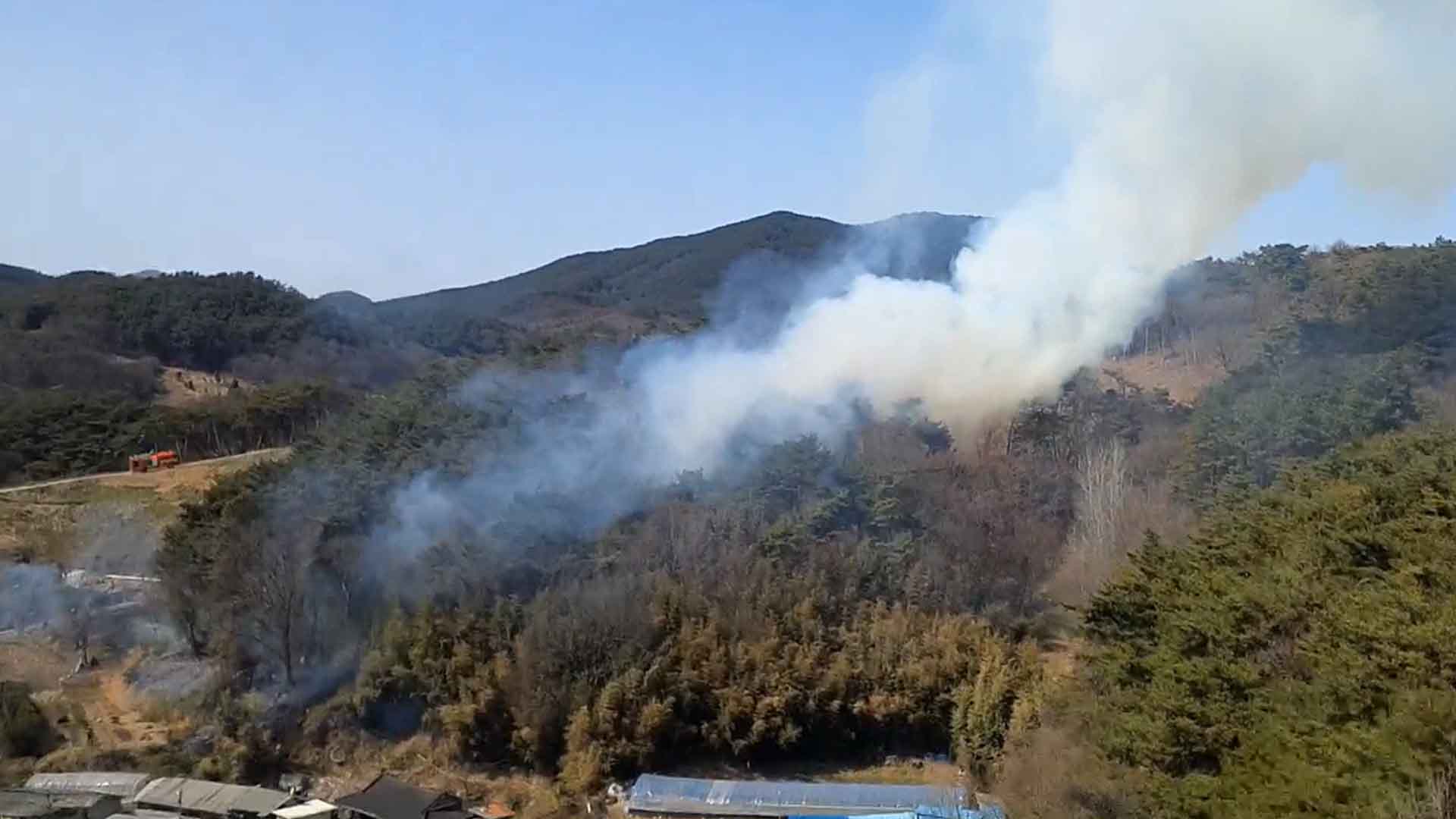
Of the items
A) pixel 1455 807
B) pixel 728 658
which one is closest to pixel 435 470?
pixel 728 658

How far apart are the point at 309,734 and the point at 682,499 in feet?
34.2

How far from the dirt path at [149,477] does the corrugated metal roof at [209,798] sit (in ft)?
62.8

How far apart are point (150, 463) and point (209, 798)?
2335 cm

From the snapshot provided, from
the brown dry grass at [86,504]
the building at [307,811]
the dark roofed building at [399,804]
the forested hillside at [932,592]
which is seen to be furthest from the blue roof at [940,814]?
the brown dry grass at [86,504]

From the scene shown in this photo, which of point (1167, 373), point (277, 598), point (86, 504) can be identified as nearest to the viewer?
point (277, 598)

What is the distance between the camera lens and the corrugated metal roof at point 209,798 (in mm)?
21656

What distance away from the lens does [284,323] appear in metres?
69.4

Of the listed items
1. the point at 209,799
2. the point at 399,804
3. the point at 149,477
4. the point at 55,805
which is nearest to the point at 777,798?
the point at 399,804

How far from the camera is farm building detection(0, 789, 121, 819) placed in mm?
20609

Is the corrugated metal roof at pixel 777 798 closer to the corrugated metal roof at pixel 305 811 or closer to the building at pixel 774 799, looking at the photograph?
the building at pixel 774 799

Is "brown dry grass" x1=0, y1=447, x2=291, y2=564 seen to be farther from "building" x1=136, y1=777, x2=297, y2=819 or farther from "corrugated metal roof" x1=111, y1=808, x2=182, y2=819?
"corrugated metal roof" x1=111, y1=808, x2=182, y2=819

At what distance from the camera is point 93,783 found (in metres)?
22.4

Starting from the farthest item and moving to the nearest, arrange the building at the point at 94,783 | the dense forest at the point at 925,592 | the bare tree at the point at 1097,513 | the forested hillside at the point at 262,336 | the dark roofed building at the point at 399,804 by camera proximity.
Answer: the forested hillside at the point at 262,336 → the bare tree at the point at 1097,513 → the building at the point at 94,783 → the dark roofed building at the point at 399,804 → the dense forest at the point at 925,592

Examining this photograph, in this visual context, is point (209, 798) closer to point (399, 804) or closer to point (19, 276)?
point (399, 804)
